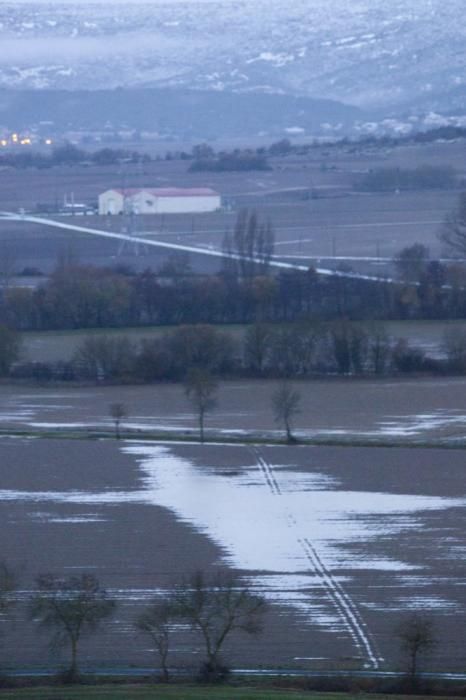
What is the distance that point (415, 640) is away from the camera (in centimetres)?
421

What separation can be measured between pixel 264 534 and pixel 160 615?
1.62 metres

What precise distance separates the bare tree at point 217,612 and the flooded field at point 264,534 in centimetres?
7

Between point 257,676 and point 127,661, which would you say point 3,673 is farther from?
point 257,676

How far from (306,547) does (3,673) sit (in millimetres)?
1771

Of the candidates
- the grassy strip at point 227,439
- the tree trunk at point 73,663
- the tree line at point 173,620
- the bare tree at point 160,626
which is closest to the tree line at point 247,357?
the grassy strip at point 227,439

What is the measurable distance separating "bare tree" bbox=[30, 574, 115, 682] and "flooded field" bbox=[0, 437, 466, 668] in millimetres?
75

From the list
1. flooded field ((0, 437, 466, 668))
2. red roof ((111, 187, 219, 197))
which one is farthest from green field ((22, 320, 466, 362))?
red roof ((111, 187, 219, 197))

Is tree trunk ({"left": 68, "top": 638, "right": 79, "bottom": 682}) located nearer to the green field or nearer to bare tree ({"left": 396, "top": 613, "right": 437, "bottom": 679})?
bare tree ({"left": 396, "top": 613, "right": 437, "bottom": 679})

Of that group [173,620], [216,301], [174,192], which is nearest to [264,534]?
[173,620]

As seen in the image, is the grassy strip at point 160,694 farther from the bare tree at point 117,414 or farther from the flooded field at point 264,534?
the bare tree at point 117,414

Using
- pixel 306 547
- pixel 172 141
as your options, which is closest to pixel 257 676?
pixel 306 547

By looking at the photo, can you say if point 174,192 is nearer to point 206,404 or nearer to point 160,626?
point 206,404

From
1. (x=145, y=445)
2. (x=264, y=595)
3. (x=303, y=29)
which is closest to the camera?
(x=264, y=595)

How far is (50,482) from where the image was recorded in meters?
7.00
